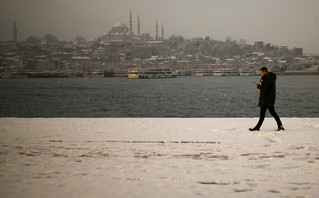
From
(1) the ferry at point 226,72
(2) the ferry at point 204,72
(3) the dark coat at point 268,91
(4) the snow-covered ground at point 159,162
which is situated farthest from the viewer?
(2) the ferry at point 204,72

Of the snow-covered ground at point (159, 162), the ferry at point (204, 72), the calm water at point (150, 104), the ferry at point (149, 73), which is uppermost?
the snow-covered ground at point (159, 162)

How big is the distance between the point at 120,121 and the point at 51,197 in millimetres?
4303

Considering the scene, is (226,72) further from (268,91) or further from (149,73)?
(268,91)

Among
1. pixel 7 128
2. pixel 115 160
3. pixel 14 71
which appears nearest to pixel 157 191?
pixel 115 160

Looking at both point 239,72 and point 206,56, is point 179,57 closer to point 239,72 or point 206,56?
point 206,56

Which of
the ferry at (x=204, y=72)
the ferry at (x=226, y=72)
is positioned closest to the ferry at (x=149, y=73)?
the ferry at (x=204, y=72)

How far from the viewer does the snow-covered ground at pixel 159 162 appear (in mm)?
2664

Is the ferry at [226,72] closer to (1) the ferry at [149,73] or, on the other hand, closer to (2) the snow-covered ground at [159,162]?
(1) the ferry at [149,73]

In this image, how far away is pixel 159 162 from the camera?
3.46 metres

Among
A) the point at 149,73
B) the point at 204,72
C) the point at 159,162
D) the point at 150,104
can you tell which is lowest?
the point at 204,72

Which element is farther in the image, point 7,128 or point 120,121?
point 120,121

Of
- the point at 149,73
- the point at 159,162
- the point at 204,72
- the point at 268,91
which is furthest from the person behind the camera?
the point at 204,72

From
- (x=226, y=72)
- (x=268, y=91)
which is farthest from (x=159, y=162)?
(x=226, y=72)

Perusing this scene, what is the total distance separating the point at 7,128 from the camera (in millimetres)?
5918
